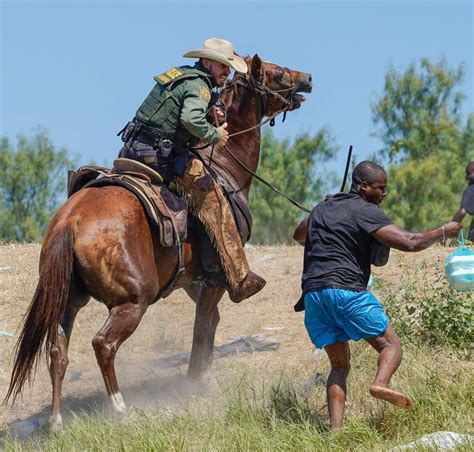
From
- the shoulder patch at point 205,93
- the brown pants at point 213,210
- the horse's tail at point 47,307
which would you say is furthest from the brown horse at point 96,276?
the shoulder patch at point 205,93

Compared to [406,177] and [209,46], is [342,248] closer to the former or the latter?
[209,46]

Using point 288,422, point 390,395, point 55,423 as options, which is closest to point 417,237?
point 390,395

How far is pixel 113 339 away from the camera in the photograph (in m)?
8.19

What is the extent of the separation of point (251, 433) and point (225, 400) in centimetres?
123

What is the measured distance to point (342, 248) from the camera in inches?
287

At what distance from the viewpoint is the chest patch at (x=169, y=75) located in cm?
885

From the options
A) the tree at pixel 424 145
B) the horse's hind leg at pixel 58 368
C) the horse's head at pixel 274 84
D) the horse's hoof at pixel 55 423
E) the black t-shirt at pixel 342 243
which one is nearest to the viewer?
the black t-shirt at pixel 342 243

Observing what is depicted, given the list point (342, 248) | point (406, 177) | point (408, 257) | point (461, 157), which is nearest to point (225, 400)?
point (342, 248)

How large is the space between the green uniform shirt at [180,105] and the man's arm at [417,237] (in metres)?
2.32

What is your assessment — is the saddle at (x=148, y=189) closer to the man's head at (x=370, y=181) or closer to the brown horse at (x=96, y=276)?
the brown horse at (x=96, y=276)

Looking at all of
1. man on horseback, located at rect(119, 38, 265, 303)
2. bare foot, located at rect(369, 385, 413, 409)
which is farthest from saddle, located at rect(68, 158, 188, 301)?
bare foot, located at rect(369, 385, 413, 409)

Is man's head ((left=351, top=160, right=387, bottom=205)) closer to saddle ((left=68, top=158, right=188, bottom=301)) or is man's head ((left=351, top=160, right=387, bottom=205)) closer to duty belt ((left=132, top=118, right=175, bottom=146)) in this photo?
saddle ((left=68, top=158, right=188, bottom=301))

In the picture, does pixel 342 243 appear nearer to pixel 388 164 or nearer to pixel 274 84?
pixel 274 84

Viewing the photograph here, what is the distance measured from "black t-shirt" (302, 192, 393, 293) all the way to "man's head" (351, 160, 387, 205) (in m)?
0.06
